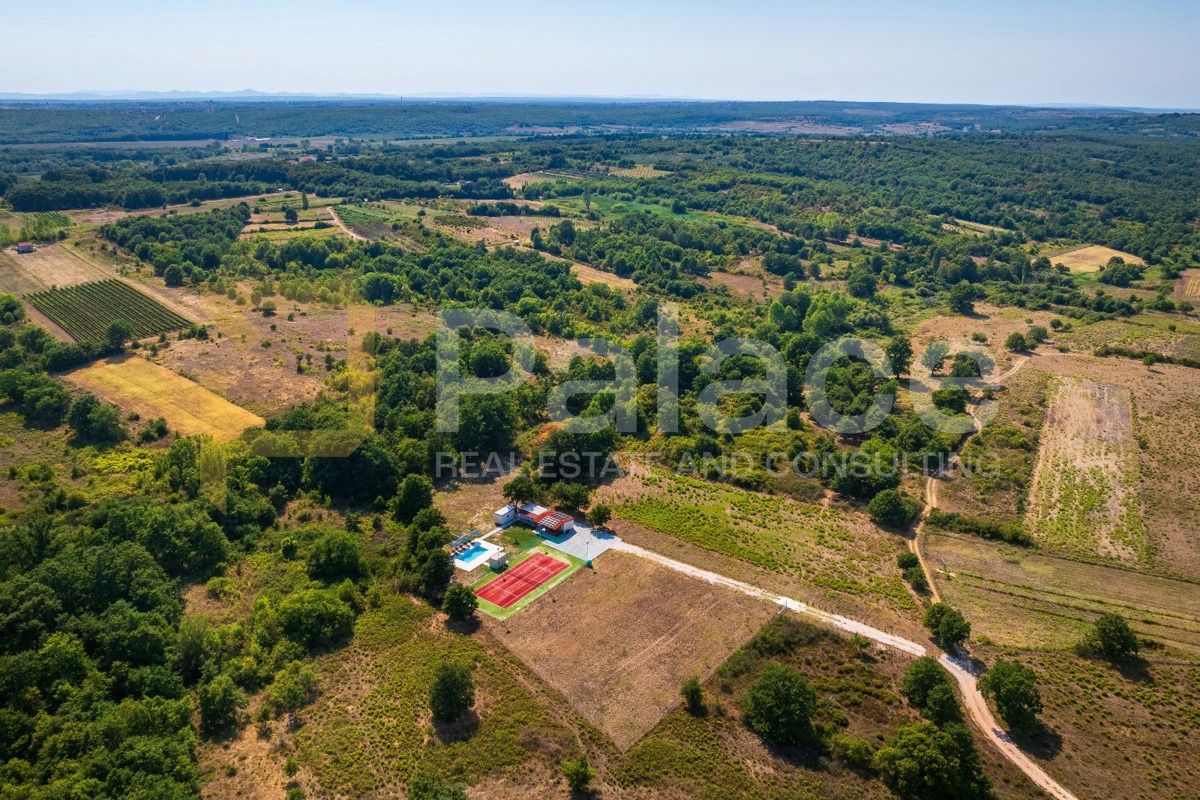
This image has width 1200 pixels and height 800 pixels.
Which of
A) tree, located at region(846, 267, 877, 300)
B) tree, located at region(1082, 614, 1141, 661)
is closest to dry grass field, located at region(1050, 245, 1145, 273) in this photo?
tree, located at region(846, 267, 877, 300)

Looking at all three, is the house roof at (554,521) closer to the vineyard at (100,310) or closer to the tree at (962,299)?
the vineyard at (100,310)

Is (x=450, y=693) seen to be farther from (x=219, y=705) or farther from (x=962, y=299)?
(x=962, y=299)

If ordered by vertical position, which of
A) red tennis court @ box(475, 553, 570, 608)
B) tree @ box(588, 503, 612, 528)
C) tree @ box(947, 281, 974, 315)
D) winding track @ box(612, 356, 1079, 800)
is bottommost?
red tennis court @ box(475, 553, 570, 608)

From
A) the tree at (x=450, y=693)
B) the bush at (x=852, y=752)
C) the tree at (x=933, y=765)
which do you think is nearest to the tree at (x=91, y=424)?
the tree at (x=450, y=693)

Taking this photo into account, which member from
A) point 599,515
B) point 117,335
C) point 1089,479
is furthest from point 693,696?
point 117,335

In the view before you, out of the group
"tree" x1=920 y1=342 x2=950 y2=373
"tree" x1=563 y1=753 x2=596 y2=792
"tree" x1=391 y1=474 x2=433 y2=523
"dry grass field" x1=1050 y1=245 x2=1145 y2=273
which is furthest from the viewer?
"dry grass field" x1=1050 y1=245 x2=1145 y2=273

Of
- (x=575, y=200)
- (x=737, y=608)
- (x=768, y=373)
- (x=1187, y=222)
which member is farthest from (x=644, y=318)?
(x=1187, y=222)

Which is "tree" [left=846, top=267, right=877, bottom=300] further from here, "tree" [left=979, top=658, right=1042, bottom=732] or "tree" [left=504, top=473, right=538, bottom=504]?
"tree" [left=979, top=658, right=1042, bottom=732]

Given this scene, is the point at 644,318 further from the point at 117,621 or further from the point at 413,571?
the point at 117,621
